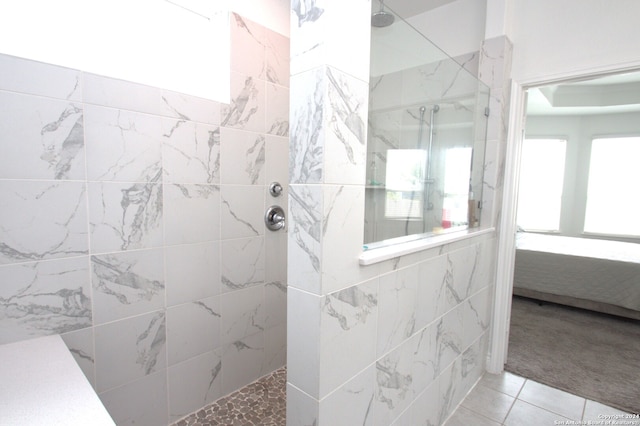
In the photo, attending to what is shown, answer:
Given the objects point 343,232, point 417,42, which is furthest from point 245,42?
point 343,232

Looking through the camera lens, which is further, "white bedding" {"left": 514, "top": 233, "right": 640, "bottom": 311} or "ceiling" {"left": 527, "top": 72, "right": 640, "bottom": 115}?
"ceiling" {"left": 527, "top": 72, "right": 640, "bottom": 115}

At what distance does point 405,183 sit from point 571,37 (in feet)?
4.39

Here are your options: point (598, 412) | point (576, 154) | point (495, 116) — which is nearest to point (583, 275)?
point (598, 412)

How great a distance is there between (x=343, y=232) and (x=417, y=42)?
1425 millimetres

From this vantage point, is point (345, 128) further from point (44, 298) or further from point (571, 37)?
point (571, 37)

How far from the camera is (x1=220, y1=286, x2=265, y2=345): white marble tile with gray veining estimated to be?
1.79m

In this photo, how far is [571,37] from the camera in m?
1.87

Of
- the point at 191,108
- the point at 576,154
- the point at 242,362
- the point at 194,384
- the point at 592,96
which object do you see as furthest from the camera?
the point at 576,154

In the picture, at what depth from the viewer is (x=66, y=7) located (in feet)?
4.18

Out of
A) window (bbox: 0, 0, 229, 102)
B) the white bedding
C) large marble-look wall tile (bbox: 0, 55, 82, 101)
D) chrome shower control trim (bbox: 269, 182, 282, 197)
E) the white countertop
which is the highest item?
window (bbox: 0, 0, 229, 102)

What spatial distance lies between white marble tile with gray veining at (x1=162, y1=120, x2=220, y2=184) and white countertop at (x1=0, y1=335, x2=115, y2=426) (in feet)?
2.64

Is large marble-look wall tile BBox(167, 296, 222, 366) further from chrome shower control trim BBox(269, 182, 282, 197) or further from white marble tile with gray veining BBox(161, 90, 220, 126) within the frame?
white marble tile with gray veining BBox(161, 90, 220, 126)

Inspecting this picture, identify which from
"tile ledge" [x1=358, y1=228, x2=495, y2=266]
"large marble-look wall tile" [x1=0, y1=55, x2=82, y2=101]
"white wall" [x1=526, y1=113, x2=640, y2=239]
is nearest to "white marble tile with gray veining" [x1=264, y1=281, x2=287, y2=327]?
"tile ledge" [x1=358, y1=228, x2=495, y2=266]

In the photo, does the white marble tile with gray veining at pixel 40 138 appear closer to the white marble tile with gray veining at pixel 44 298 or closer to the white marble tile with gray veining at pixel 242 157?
the white marble tile with gray veining at pixel 44 298
